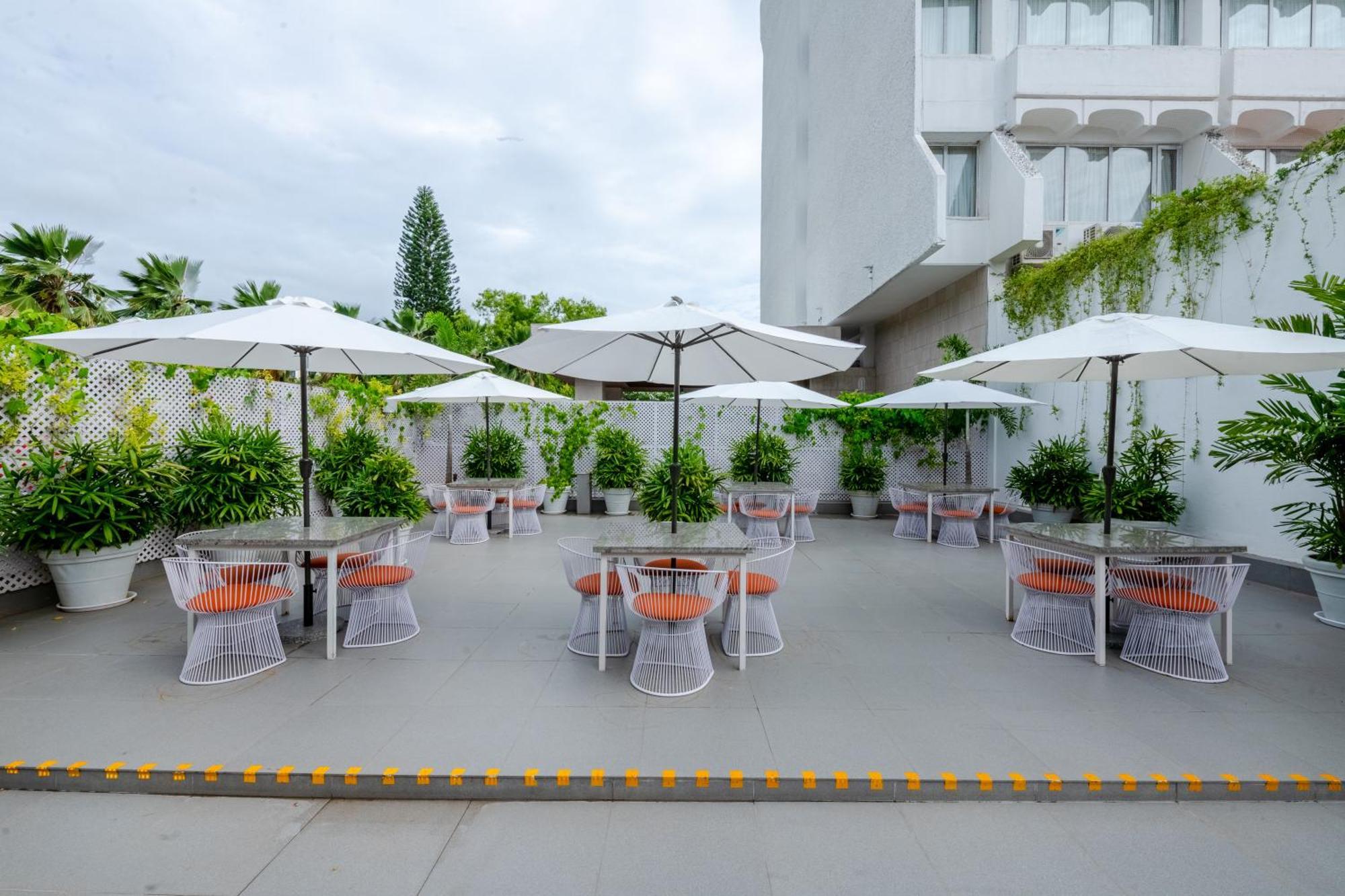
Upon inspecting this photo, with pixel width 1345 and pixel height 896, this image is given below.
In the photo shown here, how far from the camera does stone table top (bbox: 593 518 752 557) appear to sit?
12.4 feet

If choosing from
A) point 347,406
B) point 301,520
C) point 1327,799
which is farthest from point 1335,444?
point 347,406

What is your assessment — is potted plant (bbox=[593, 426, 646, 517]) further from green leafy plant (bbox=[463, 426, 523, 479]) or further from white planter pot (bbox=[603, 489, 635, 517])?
green leafy plant (bbox=[463, 426, 523, 479])

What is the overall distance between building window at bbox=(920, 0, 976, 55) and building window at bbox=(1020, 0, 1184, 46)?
930 mm

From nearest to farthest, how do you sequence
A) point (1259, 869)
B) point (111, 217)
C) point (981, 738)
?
point (1259, 869) → point (981, 738) → point (111, 217)

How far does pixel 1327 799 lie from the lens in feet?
8.63

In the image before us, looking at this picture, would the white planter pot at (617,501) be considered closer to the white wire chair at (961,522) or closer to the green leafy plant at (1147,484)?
the white wire chair at (961,522)

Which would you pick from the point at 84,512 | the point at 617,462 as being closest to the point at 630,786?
the point at 84,512

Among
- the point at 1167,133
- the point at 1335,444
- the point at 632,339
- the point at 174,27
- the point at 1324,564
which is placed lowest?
the point at 1324,564

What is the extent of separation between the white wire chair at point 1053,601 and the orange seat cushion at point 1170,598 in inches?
9.4

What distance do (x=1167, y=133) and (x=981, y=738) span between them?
43.5 ft

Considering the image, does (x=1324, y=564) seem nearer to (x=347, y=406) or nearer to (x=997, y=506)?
(x=997, y=506)

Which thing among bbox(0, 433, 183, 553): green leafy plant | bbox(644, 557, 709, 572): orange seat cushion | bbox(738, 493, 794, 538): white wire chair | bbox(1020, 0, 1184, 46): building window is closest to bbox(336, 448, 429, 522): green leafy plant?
bbox(0, 433, 183, 553): green leafy plant

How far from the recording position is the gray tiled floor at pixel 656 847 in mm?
2113

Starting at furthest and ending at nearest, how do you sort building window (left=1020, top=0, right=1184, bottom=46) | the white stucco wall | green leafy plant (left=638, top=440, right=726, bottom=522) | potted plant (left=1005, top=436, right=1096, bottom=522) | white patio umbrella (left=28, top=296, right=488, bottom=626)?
building window (left=1020, top=0, right=1184, bottom=46) → potted plant (left=1005, top=436, right=1096, bottom=522) → green leafy plant (left=638, top=440, right=726, bottom=522) → the white stucco wall → white patio umbrella (left=28, top=296, right=488, bottom=626)
